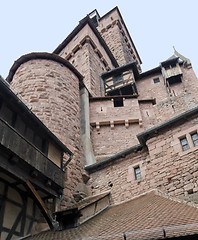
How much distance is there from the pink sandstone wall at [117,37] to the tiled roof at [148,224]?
77.0ft

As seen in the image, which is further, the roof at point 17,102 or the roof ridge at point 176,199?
the roof at point 17,102

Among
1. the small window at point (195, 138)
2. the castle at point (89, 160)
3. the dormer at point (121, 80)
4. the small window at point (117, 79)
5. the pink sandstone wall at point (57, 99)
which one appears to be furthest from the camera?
the small window at point (117, 79)

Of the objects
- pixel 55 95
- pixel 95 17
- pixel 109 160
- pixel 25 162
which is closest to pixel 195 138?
pixel 109 160

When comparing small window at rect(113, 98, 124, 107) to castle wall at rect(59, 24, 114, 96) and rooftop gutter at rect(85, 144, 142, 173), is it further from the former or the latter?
rooftop gutter at rect(85, 144, 142, 173)

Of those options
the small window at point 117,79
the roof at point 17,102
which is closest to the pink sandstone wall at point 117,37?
the small window at point 117,79

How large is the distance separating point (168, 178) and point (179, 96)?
12.2m

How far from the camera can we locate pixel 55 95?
13266 mm

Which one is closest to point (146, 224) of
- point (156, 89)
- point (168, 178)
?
point (168, 178)

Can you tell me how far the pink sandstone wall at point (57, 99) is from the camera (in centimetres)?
1155

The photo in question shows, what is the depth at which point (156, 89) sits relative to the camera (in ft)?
68.5

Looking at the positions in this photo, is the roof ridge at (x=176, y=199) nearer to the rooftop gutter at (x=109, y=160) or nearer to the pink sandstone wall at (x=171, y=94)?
the rooftop gutter at (x=109, y=160)

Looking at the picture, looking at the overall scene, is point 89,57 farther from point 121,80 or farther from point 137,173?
point 137,173

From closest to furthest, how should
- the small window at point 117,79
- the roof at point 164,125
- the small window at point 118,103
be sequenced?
1. the roof at point 164,125
2. the small window at point 118,103
3. the small window at point 117,79

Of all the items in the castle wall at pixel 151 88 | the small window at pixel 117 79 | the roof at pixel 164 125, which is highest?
the small window at pixel 117 79
